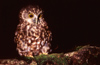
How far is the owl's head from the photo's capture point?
6.56 ft

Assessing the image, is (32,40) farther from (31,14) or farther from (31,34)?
(31,14)

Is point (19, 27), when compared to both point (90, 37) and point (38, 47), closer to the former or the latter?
point (38, 47)

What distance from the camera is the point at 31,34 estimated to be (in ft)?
6.86

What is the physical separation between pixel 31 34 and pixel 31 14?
363 mm

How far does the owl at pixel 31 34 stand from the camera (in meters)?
2.06

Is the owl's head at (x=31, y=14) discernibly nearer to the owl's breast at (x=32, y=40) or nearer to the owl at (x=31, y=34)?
the owl at (x=31, y=34)

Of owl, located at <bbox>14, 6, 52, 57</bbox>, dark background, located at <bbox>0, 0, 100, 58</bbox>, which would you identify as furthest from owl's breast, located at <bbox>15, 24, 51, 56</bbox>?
dark background, located at <bbox>0, 0, 100, 58</bbox>

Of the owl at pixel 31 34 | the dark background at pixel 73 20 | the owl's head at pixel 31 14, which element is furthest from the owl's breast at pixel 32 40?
the dark background at pixel 73 20

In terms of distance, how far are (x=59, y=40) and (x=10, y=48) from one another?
1330 millimetres

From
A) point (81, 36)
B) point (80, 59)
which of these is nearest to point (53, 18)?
point (81, 36)

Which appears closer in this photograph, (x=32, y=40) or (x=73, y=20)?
(x=32, y=40)

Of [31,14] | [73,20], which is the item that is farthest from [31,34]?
[73,20]

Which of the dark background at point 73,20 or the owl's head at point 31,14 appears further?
the dark background at point 73,20

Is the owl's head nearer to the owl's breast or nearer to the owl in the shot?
the owl
